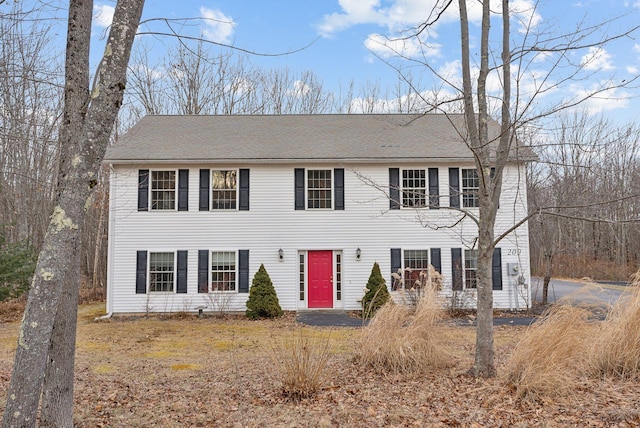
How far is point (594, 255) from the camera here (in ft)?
91.5

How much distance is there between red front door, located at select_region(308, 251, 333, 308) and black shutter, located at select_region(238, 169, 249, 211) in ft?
8.29

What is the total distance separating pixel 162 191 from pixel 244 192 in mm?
2552

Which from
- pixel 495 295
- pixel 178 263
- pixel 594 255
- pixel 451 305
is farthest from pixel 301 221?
pixel 594 255

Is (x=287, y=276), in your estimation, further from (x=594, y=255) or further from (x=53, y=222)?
(x=594, y=255)

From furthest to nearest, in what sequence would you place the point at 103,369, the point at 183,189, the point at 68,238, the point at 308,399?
the point at 183,189 < the point at 103,369 < the point at 308,399 < the point at 68,238

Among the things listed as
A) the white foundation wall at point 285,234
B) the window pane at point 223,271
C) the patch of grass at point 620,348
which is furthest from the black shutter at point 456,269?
the patch of grass at point 620,348

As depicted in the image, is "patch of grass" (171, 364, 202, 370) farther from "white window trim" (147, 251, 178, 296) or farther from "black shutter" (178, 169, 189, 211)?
"black shutter" (178, 169, 189, 211)

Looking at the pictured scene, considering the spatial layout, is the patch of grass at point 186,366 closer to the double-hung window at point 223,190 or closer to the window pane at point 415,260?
the double-hung window at point 223,190

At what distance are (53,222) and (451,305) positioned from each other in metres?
11.6

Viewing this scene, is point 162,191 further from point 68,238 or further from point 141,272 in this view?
point 68,238

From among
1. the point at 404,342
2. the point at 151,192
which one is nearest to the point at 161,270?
the point at 151,192

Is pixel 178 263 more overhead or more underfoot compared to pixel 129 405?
more overhead

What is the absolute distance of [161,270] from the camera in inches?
512

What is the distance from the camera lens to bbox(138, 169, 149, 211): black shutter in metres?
13.1
